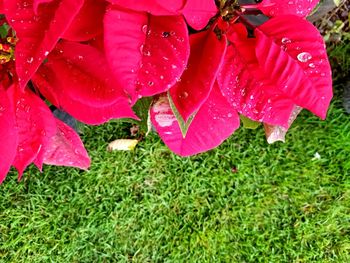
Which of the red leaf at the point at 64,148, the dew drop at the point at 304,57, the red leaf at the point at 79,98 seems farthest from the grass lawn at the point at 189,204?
the dew drop at the point at 304,57

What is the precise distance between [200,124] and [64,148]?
8.6 inches

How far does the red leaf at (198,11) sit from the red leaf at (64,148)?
0.28 metres

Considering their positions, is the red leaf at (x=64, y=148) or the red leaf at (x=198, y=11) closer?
the red leaf at (x=198, y=11)

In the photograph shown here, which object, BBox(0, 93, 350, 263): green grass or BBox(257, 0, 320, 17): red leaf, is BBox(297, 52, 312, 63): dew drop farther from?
BBox(0, 93, 350, 263): green grass

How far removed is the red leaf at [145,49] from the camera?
66 centimetres

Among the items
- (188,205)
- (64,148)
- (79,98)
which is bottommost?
(188,205)

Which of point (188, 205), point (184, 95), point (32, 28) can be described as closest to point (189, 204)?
point (188, 205)

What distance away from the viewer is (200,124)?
0.86 m

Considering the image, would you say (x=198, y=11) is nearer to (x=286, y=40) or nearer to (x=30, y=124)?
(x=286, y=40)

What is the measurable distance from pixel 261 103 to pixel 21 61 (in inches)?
13.0

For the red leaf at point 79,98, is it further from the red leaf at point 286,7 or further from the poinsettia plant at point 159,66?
the red leaf at point 286,7

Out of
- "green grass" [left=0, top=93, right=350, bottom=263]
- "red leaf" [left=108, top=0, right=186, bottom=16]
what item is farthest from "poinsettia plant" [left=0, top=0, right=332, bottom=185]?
"green grass" [left=0, top=93, right=350, bottom=263]

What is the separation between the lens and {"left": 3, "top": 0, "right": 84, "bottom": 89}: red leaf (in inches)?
26.0

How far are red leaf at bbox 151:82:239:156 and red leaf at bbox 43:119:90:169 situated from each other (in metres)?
0.13
